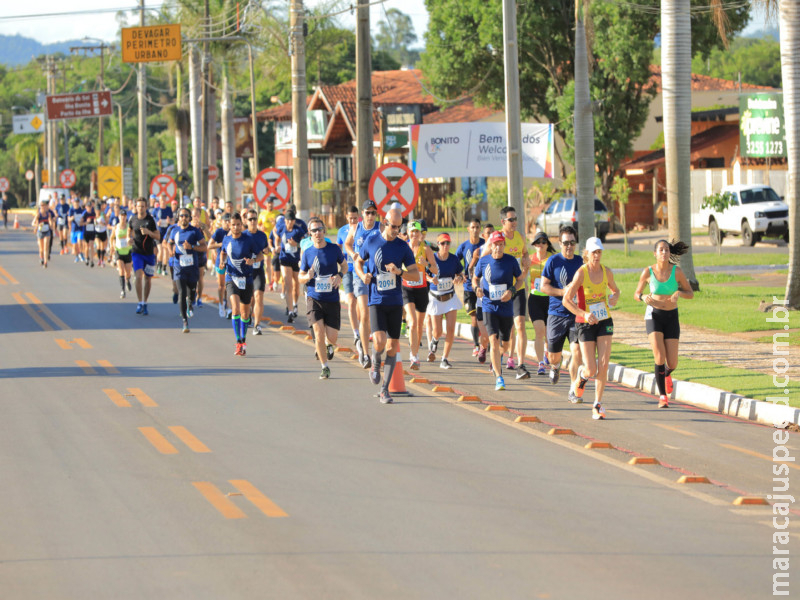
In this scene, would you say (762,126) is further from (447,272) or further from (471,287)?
(447,272)

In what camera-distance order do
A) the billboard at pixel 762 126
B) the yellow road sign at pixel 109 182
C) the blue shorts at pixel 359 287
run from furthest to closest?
the yellow road sign at pixel 109 182 → the billboard at pixel 762 126 → the blue shorts at pixel 359 287

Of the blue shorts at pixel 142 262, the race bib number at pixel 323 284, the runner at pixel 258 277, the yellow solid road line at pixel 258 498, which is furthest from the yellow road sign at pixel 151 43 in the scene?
the yellow solid road line at pixel 258 498

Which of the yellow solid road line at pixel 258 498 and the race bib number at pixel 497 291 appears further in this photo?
the race bib number at pixel 497 291

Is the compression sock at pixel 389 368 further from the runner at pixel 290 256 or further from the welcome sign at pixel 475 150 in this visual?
the welcome sign at pixel 475 150

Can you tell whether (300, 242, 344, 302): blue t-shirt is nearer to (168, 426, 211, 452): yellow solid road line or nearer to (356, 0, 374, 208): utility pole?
(168, 426, 211, 452): yellow solid road line

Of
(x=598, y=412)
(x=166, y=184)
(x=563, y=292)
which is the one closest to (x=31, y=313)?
(x=563, y=292)

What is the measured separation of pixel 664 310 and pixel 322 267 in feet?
13.6

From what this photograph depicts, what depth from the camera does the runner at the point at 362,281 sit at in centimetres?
1524

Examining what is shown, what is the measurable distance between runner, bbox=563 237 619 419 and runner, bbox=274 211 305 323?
842 centimetres

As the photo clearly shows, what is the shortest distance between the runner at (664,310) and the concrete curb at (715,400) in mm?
516

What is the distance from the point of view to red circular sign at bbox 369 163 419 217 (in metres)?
21.0

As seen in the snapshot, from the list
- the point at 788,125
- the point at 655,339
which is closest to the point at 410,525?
the point at 655,339

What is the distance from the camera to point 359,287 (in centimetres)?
1638

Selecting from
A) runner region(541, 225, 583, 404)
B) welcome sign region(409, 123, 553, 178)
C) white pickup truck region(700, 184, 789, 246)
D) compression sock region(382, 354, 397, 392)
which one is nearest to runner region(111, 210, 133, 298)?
welcome sign region(409, 123, 553, 178)
